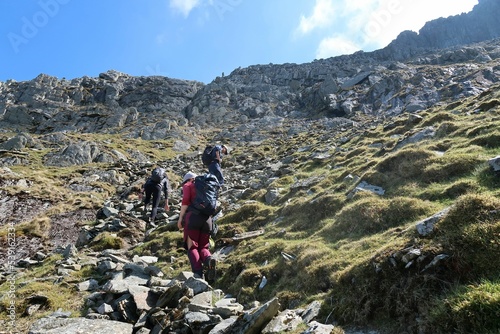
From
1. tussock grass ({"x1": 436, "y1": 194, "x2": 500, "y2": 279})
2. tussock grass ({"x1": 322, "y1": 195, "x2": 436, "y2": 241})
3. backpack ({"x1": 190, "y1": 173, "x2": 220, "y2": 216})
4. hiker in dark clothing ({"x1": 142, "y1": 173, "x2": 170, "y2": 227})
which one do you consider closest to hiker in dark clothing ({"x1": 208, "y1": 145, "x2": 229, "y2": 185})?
backpack ({"x1": 190, "y1": 173, "x2": 220, "y2": 216})

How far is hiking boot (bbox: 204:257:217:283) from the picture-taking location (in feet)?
29.1

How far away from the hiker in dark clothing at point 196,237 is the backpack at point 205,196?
Result: 180 millimetres

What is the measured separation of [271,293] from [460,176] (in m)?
6.75

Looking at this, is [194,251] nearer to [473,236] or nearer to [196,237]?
[196,237]

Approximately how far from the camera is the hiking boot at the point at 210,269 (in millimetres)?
8883

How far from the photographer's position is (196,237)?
912 centimetres

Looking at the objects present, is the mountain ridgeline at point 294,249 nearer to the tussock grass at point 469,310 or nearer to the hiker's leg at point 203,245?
the tussock grass at point 469,310

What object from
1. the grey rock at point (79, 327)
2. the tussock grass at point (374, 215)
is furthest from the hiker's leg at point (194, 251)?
the tussock grass at point (374, 215)

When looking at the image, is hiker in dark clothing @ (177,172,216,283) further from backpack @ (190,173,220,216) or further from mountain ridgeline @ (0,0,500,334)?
mountain ridgeline @ (0,0,500,334)

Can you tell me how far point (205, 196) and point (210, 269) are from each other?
2.02 m

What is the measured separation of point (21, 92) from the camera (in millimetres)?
118812

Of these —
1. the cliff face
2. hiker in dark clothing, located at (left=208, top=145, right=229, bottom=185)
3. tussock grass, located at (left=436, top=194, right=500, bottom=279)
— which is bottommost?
tussock grass, located at (left=436, top=194, right=500, bottom=279)

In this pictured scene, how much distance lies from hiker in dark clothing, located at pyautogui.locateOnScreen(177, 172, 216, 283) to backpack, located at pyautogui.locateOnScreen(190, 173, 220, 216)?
0.18m

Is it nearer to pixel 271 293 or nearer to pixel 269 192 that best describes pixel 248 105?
pixel 269 192
